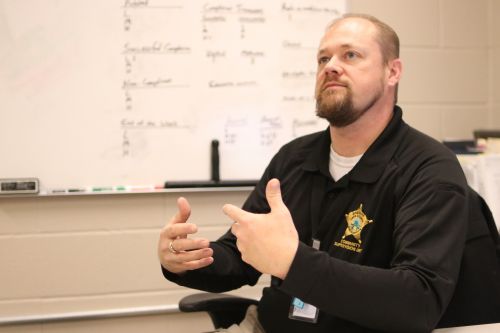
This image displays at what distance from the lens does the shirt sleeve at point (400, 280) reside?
966 millimetres

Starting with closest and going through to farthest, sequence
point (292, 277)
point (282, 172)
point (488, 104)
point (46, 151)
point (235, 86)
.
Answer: point (292, 277) < point (282, 172) < point (46, 151) < point (235, 86) < point (488, 104)

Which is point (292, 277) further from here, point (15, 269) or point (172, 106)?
point (15, 269)

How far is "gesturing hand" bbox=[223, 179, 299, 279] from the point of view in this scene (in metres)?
0.97

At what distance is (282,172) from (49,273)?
1083mm

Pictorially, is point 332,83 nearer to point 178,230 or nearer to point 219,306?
point 178,230

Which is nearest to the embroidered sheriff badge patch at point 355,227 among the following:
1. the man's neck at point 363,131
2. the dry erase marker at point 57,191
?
the man's neck at point 363,131

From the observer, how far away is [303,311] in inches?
50.7

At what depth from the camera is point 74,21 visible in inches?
77.4

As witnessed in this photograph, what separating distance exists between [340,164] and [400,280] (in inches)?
20.5

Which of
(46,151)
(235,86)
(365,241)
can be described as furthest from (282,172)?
(46,151)

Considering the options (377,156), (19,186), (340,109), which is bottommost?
(19,186)

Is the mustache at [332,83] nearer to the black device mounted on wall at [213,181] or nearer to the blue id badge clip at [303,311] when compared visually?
the blue id badge clip at [303,311]

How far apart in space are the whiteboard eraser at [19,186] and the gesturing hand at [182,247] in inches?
34.4

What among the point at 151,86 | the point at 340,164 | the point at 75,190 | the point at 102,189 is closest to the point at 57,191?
the point at 75,190
